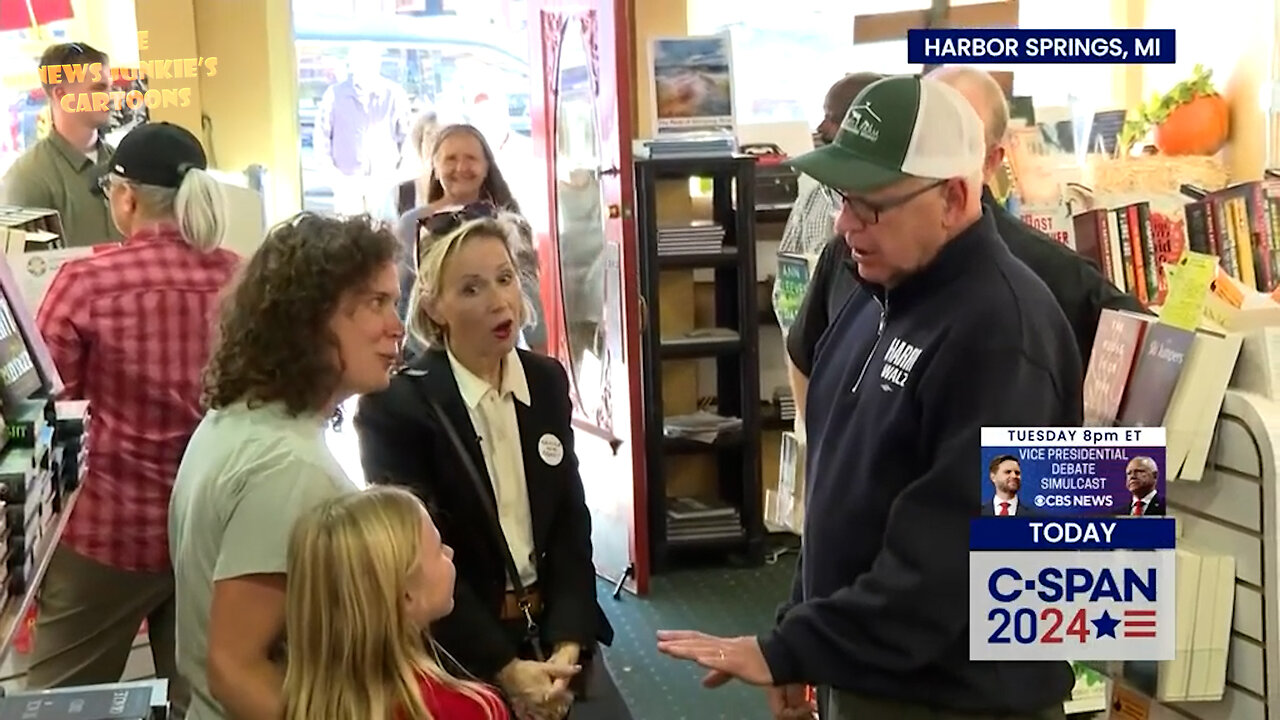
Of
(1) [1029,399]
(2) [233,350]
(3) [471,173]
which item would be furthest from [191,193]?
(3) [471,173]

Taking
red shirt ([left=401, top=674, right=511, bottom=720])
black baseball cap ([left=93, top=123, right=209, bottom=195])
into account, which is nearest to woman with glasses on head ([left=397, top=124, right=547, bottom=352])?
black baseball cap ([left=93, top=123, right=209, bottom=195])

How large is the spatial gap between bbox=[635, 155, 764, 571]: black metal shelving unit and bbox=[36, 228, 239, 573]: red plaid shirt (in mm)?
2108

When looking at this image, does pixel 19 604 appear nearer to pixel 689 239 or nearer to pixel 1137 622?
pixel 1137 622

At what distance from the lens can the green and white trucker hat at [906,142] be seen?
158 cm

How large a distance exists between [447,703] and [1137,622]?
763mm

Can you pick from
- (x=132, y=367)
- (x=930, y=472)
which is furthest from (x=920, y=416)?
(x=132, y=367)

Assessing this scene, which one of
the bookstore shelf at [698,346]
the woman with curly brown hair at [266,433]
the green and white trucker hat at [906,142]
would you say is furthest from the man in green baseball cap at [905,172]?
the bookstore shelf at [698,346]

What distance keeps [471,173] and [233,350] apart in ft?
8.62

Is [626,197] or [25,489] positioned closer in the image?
[25,489]

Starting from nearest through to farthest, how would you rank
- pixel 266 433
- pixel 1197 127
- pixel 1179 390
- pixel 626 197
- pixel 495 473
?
pixel 266 433 < pixel 1179 390 < pixel 495 473 < pixel 1197 127 < pixel 626 197

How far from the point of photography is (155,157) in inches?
98.6

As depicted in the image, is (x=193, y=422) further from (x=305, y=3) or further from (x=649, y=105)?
(x=305, y=3)

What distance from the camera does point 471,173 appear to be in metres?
4.32

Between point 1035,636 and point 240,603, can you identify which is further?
point 240,603
